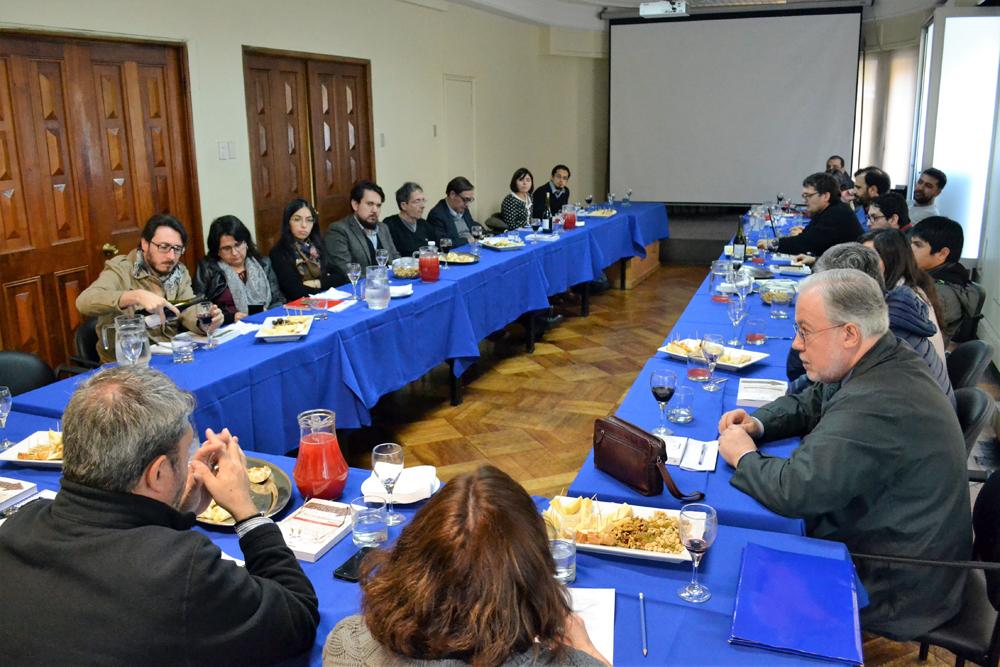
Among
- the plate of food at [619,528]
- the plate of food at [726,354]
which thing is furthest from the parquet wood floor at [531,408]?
the plate of food at [619,528]

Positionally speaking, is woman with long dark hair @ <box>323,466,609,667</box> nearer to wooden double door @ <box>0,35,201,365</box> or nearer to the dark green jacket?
the dark green jacket

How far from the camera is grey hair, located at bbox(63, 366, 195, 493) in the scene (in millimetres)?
1297

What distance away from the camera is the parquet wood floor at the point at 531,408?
3.99 m

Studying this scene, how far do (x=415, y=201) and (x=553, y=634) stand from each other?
500cm

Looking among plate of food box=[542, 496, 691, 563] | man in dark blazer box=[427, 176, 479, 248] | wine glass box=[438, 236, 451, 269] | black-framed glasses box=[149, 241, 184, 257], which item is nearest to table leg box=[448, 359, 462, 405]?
wine glass box=[438, 236, 451, 269]

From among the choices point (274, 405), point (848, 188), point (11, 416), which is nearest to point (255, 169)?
point (274, 405)

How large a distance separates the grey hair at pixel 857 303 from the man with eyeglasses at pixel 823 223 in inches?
138

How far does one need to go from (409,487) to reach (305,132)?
17.7 ft

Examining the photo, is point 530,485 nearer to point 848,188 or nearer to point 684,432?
point 684,432

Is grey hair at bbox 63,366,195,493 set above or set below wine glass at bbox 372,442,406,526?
above

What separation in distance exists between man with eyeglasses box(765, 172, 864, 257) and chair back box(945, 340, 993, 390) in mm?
2468

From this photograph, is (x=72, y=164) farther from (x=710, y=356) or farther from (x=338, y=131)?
Result: (x=710, y=356)

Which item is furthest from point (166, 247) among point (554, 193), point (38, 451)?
point (554, 193)

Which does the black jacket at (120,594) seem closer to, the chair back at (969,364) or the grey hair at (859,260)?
the grey hair at (859,260)
